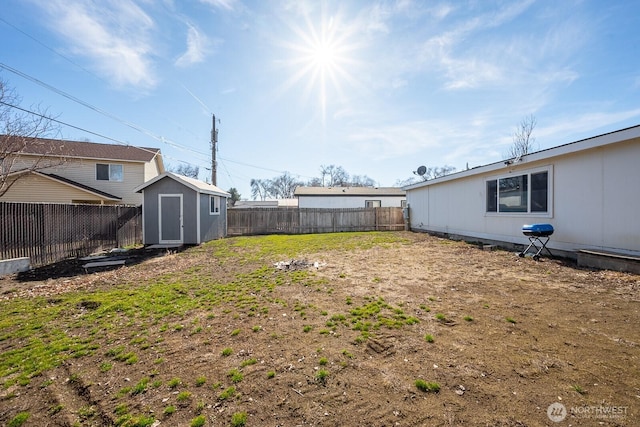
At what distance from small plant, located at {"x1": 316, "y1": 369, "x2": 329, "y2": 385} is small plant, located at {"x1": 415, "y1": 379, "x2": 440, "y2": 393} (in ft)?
2.52

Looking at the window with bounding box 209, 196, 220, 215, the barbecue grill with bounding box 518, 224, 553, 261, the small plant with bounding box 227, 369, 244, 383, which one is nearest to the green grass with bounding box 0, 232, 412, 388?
the small plant with bounding box 227, 369, 244, 383

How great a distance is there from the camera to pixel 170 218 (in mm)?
11180

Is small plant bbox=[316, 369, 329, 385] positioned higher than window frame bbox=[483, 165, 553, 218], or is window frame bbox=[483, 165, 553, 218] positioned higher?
window frame bbox=[483, 165, 553, 218]

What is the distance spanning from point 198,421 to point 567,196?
921 cm

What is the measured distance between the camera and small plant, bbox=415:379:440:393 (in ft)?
7.05

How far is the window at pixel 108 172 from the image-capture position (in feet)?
55.6

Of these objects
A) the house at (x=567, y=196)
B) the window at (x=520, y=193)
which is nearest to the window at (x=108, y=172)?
the house at (x=567, y=196)

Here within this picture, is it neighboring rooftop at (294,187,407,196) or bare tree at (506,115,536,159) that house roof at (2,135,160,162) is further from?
bare tree at (506,115,536,159)

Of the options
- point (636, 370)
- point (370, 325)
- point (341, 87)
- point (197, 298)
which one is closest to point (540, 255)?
point (636, 370)

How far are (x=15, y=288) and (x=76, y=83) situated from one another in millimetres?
8941

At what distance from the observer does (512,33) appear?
25.2ft

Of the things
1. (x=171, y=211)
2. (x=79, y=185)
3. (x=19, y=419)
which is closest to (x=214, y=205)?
(x=171, y=211)

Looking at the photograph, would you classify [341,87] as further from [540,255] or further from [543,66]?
[540,255]

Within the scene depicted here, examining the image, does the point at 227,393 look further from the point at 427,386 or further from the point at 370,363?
the point at 427,386
